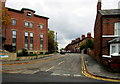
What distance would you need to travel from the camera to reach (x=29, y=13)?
123 ft

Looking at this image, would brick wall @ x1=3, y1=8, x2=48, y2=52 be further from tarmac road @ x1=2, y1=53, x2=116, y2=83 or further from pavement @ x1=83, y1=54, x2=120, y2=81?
pavement @ x1=83, y1=54, x2=120, y2=81

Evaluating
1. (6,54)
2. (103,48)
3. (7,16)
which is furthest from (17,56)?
(103,48)

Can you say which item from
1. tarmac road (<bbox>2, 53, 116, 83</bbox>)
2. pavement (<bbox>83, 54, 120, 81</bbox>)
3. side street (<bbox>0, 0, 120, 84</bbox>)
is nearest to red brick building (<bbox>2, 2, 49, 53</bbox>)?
side street (<bbox>0, 0, 120, 84</bbox>)

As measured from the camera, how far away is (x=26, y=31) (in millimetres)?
Answer: 36812

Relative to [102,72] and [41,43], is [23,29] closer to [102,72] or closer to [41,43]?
[41,43]

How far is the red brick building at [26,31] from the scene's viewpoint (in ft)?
109

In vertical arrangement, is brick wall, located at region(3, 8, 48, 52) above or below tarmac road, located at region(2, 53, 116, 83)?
above

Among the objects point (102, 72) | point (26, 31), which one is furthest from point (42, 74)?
point (26, 31)

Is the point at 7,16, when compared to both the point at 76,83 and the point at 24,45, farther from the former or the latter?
the point at 76,83

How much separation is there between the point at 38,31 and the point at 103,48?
91.5 ft

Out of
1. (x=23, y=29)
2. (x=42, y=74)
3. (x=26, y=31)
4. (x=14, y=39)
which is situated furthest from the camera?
(x=26, y=31)

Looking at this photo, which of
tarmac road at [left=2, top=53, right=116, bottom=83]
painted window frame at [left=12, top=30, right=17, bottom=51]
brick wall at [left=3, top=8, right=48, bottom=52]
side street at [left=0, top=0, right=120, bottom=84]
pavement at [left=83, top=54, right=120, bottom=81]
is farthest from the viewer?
painted window frame at [left=12, top=30, right=17, bottom=51]

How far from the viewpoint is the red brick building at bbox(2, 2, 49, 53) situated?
33.4 m

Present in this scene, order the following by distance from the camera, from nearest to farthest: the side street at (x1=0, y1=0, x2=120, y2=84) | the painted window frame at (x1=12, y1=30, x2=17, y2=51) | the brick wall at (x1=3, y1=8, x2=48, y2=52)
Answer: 1. the side street at (x1=0, y1=0, x2=120, y2=84)
2. the brick wall at (x1=3, y1=8, x2=48, y2=52)
3. the painted window frame at (x1=12, y1=30, x2=17, y2=51)
